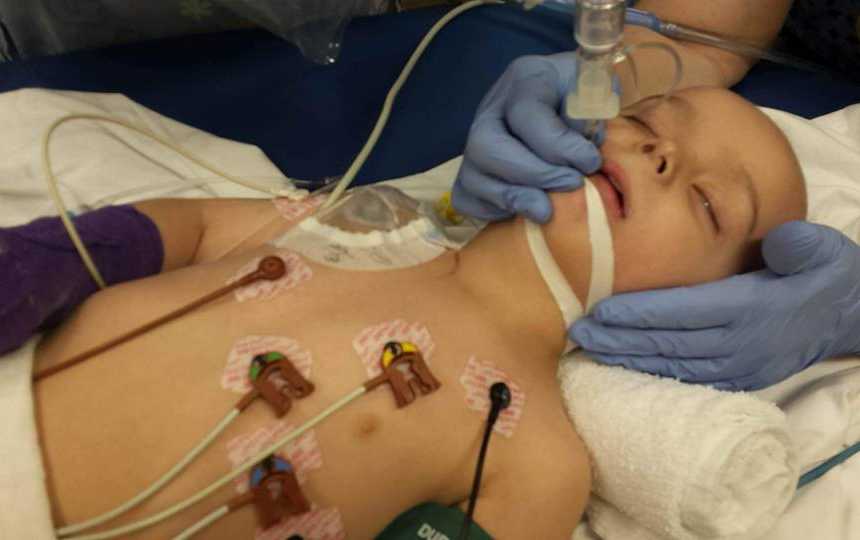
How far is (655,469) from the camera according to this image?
1.17 m

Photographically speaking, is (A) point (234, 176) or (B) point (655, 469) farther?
(A) point (234, 176)

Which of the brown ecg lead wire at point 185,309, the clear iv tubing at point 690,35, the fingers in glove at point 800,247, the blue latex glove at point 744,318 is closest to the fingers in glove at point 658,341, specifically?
the blue latex glove at point 744,318

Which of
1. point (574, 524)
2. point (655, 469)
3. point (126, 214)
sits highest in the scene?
point (126, 214)

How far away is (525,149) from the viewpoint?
1277mm

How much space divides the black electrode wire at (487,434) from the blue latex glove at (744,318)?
0.20 m

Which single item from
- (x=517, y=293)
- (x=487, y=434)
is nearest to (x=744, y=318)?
(x=517, y=293)

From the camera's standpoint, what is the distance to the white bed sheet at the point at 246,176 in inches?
50.4

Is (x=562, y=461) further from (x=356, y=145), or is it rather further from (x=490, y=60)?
(x=490, y=60)

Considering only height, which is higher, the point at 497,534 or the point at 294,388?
the point at 294,388

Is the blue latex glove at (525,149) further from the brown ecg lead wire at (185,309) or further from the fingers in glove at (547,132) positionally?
the brown ecg lead wire at (185,309)

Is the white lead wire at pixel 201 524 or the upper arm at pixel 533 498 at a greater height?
the white lead wire at pixel 201 524

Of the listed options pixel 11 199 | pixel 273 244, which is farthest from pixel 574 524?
pixel 11 199

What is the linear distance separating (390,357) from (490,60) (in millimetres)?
1205

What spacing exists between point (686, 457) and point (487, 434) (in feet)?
0.97
